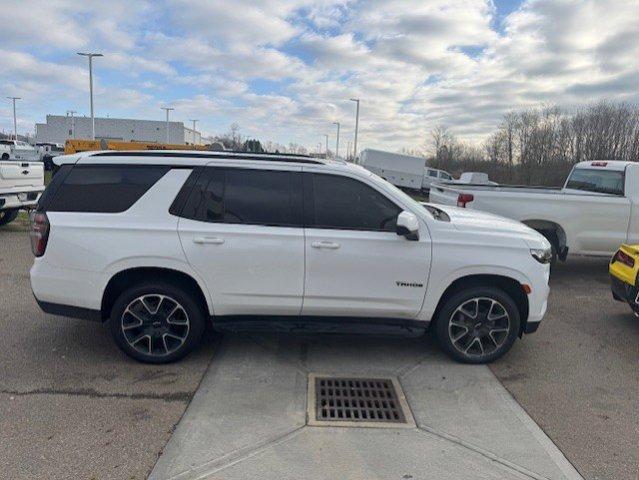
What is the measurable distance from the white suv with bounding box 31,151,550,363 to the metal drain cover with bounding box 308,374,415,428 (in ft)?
1.59

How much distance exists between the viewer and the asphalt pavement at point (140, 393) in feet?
9.20

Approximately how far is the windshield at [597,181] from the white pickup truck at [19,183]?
33.8 ft

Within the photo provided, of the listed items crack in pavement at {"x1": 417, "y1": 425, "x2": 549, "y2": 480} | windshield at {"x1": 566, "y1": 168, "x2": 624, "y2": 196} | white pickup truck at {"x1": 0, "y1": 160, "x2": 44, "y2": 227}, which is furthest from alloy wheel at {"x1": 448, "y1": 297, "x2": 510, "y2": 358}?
white pickup truck at {"x1": 0, "y1": 160, "x2": 44, "y2": 227}

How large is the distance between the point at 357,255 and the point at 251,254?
906 millimetres

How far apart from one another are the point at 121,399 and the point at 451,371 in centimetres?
276

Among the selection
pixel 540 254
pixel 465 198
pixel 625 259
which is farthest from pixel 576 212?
pixel 540 254

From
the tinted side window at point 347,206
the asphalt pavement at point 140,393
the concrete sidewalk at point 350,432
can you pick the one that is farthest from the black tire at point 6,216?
the tinted side window at point 347,206

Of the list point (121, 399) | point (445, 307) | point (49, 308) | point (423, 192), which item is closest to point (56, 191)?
point (49, 308)

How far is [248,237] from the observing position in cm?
387

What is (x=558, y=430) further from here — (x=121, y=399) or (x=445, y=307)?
(x=121, y=399)

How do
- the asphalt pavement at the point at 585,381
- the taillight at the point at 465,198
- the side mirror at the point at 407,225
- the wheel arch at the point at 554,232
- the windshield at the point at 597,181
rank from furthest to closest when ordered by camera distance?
the windshield at the point at 597,181 → the wheel arch at the point at 554,232 → the taillight at the point at 465,198 → the side mirror at the point at 407,225 → the asphalt pavement at the point at 585,381

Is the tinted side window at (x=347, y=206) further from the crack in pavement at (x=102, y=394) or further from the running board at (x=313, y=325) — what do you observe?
the crack in pavement at (x=102, y=394)

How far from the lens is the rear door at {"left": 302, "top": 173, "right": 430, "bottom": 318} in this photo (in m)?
3.89

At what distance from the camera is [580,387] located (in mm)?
3859
